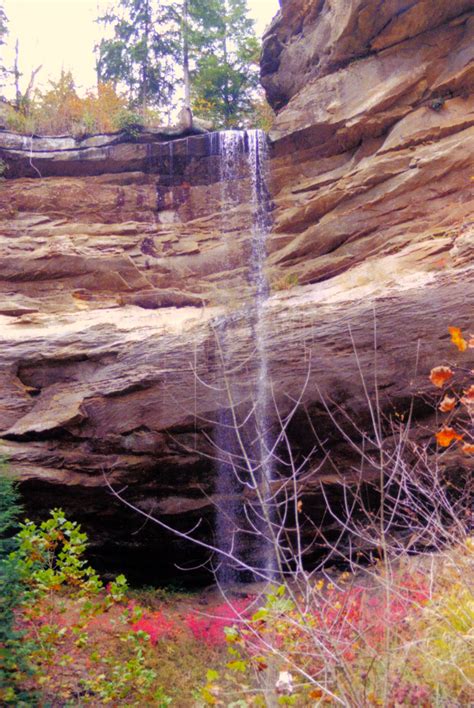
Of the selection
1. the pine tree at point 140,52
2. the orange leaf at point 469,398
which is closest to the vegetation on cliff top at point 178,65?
the pine tree at point 140,52

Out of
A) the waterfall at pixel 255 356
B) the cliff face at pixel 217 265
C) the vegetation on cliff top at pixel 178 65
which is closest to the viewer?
the cliff face at pixel 217 265

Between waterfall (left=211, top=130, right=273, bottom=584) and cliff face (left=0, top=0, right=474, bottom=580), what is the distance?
0.16 metres

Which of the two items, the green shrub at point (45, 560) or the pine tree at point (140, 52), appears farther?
the pine tree at point (140, 52)

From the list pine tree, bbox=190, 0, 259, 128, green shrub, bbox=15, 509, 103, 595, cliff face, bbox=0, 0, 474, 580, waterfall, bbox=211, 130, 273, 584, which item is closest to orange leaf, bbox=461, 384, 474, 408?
cliff face, bbox=0, 0, 474, 580

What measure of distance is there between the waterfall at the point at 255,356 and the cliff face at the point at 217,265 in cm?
16

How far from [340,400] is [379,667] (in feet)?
15.6

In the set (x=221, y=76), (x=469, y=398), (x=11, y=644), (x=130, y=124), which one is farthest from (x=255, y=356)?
(x=221, y=76)

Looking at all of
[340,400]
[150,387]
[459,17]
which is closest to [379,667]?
[340,400]

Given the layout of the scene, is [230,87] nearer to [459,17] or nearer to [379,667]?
[459,17]

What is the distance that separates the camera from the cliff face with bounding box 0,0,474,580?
933 centimetres

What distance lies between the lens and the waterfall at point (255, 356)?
950cm

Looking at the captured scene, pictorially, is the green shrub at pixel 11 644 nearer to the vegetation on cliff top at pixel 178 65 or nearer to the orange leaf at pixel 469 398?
the orange leaf at pixel 469 398

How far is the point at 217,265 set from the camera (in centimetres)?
1342

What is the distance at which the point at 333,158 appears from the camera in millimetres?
13531
